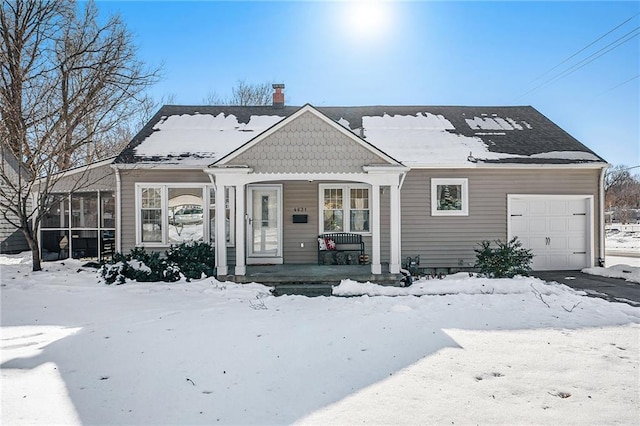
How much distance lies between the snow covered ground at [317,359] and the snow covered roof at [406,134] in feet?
14.4

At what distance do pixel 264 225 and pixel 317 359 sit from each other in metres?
6.36

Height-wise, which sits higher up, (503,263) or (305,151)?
(305,151)

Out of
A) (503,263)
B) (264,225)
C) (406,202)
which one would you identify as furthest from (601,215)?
(264,225)

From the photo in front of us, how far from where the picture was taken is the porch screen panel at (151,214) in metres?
10.2

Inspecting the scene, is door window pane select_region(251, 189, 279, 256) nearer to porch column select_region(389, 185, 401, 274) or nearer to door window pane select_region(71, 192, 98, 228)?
porch column select_region(389, 185, 401, 274)

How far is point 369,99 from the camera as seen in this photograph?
1478 centimetres

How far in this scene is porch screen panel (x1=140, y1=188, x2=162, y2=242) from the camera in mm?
10156

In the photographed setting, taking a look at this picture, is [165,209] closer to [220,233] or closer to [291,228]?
[220,233]

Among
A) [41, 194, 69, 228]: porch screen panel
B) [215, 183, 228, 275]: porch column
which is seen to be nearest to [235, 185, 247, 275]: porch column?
[215, 183, 228, 275]: porch column

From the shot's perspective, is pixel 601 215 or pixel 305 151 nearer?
pixel 305 151

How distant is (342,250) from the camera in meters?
10.2

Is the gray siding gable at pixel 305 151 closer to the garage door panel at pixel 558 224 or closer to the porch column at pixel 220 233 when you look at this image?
the porch column at pixel 220 233

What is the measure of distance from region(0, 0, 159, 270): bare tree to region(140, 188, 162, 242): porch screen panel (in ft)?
8.74

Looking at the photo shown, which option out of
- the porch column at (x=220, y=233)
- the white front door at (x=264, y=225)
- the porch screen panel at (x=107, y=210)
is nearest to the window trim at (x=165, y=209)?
the white front door at (x=264, y=225)
